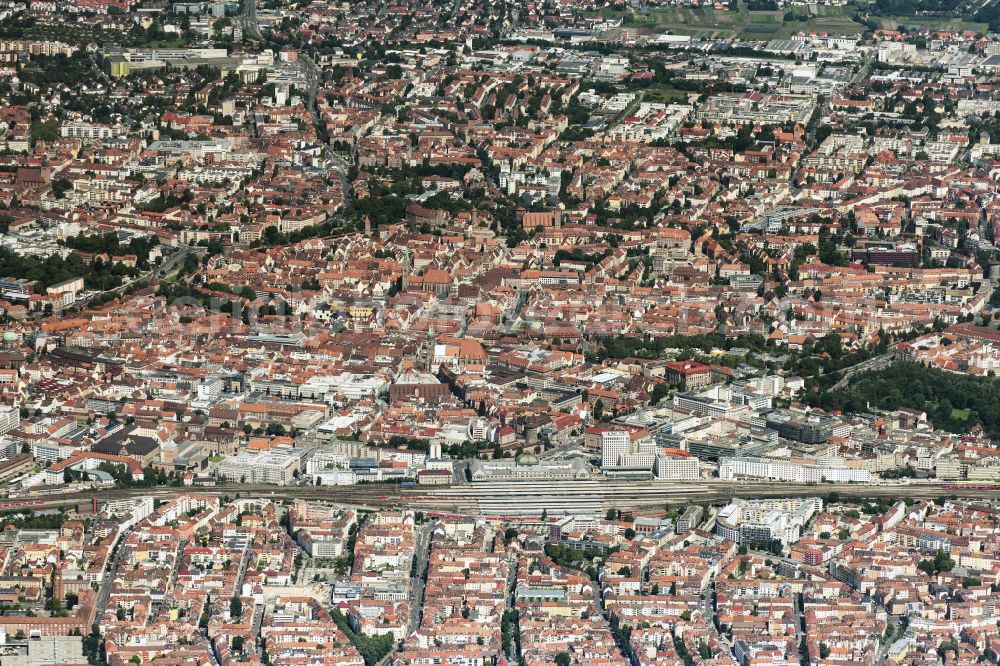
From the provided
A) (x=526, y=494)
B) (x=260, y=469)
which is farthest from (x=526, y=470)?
(x=260, y=469)

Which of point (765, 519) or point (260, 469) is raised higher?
point (765, 519)

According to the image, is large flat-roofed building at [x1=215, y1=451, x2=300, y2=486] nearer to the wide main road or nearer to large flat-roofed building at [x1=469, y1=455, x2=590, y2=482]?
the wide main road

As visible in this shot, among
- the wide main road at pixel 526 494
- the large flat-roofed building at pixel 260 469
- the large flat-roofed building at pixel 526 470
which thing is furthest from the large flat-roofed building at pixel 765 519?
the large flat-roofed building at pixel 260 469

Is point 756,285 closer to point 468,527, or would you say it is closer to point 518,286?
point 518,286

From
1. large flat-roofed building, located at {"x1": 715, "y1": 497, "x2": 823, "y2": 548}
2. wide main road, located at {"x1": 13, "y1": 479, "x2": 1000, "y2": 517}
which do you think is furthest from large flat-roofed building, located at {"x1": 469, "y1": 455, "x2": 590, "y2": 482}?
large flat-roofed building, located at {"x1": 715, "y1": 497, "x2": 823, "y2": 548}

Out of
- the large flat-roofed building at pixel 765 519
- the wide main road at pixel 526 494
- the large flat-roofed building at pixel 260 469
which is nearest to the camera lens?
the large flat-roofed building at pixel 765 519

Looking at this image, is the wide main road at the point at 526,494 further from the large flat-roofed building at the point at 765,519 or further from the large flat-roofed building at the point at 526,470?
the large flat-roofed building at the point at 765,519

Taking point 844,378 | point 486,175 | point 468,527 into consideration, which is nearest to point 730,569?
point 468,527

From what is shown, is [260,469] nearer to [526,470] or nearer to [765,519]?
[526,470]
